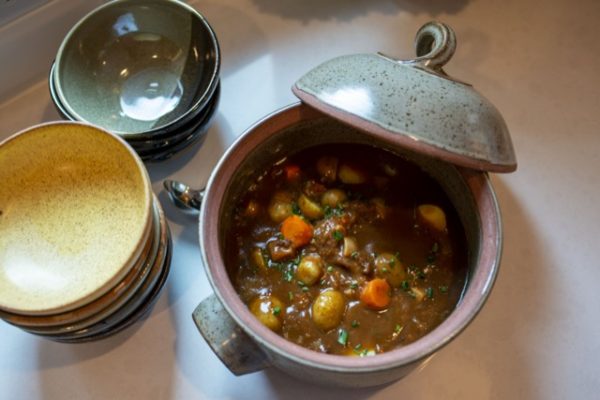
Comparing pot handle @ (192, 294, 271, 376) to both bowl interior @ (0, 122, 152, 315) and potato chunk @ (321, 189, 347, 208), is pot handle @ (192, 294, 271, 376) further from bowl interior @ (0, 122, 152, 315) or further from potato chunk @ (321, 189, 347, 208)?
potato chunk @ (321, 189, 347, 208)

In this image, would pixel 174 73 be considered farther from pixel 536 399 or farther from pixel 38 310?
pixel 536 399

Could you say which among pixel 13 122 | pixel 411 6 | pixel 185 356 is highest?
pixel 411 6

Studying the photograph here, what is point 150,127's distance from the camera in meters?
1.23

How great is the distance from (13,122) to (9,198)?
314mm

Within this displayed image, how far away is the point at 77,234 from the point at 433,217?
2.05 ft

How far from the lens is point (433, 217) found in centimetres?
103

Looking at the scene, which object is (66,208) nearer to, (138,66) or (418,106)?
(138,66)

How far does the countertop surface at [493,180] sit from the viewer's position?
1052 mm

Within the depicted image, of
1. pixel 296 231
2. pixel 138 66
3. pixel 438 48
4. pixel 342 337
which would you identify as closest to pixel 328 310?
pixel 342 337

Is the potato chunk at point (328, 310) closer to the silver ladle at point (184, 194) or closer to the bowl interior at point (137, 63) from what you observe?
the silver ladle at point (184, 194)

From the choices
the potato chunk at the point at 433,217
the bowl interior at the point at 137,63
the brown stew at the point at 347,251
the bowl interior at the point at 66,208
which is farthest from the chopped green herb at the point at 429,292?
the bowl interior at the point at 137,63

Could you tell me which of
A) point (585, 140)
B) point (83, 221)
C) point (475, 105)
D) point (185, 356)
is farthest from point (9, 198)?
point (585, 140)

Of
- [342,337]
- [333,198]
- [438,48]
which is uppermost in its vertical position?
[438,48]

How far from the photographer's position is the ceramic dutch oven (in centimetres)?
81
